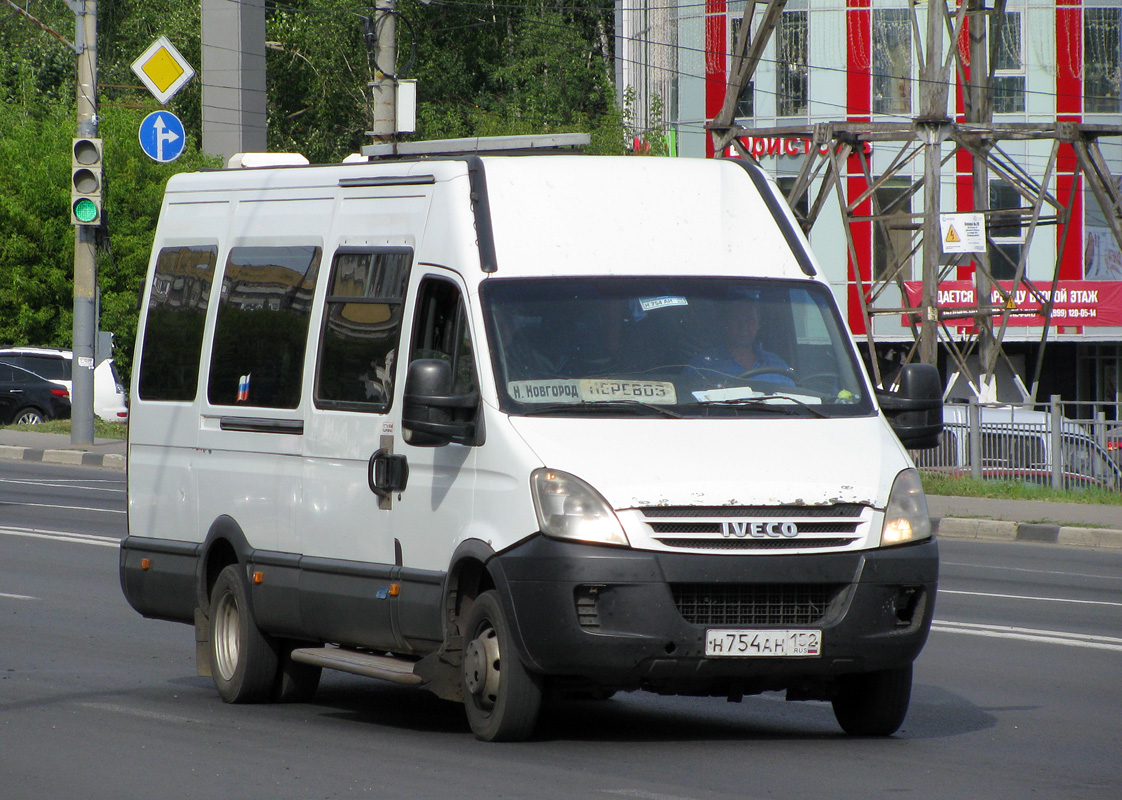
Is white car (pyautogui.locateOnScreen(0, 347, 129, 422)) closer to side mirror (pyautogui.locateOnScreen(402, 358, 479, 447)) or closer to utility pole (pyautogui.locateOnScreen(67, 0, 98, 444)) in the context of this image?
utility pole (pyautogui.locateOnScreen(67, 0, 98, 444))

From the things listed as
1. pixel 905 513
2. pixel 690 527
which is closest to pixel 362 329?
pixel 690 527

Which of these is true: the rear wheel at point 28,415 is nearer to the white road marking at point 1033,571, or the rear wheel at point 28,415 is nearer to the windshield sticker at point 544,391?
the white road marking at point 1033,571

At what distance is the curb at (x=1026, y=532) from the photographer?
1764cm

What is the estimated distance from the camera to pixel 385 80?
70.3ft

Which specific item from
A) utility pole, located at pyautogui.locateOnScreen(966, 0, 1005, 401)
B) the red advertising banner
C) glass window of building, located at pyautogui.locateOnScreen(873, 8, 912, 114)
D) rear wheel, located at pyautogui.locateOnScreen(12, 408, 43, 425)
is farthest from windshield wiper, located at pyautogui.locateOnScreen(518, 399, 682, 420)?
glass window of building, located at pyautogui.locateOnScreen(873, 8, 912, 114)

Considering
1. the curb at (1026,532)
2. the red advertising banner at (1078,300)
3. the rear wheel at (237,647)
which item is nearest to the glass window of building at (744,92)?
the red advertising banner at (1078,300)

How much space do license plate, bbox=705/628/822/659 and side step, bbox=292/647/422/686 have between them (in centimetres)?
128

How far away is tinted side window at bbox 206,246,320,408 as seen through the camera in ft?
26.5

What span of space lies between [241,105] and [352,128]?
13312mm

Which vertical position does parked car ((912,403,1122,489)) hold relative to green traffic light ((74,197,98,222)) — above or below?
below

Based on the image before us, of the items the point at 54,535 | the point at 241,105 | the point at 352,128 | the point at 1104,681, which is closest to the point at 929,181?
the point at 54,535

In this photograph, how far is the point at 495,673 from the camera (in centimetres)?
674

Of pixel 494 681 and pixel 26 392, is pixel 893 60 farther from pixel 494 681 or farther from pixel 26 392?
pixel 494 681

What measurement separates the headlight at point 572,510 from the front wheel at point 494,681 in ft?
1.38
